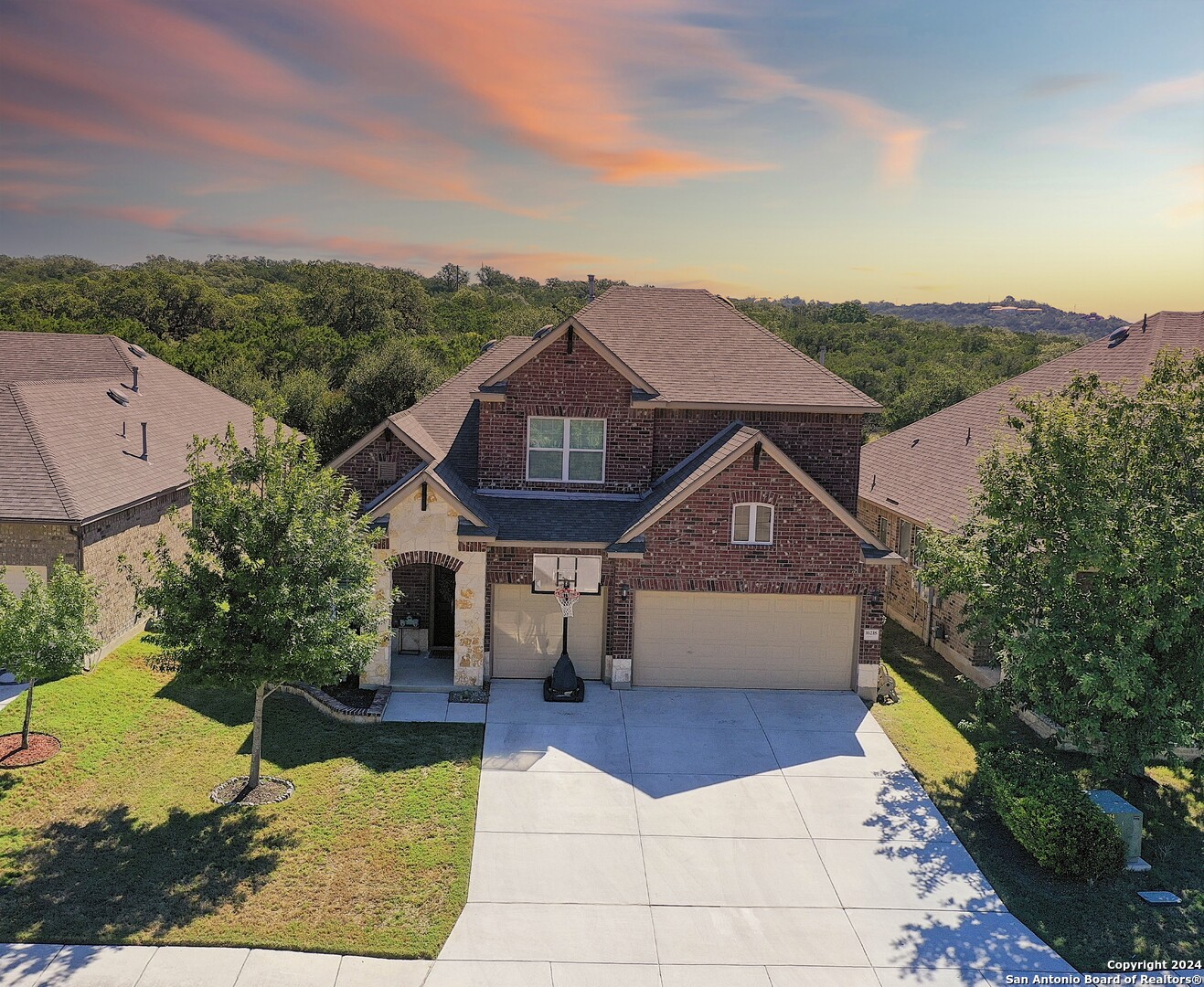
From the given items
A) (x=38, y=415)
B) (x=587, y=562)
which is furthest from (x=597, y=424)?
(x=38, y=415)

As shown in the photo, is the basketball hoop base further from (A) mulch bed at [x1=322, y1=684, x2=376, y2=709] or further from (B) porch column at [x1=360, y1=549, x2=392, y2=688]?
(A) mulch bed at [x1=322, y1=684, x2=376, y2=709]

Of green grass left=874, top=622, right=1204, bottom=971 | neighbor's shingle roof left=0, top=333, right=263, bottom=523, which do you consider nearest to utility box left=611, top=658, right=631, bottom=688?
green grass left=874, top=622, right=1204, bottom=971

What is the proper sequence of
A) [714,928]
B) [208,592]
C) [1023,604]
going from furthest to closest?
[1023,604], [208,592], [714,928]

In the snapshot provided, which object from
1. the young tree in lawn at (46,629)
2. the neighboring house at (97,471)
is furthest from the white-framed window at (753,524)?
the young tree in lawn at (46,629)

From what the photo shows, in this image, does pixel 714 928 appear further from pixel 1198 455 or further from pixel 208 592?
pixel 1198 455

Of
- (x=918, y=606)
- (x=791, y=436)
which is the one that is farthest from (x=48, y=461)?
(x=918, y=606)

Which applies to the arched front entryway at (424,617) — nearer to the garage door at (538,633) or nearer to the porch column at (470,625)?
the porch column at (470,625)

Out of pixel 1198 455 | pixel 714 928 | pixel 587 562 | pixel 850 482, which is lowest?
pixel 714 928
